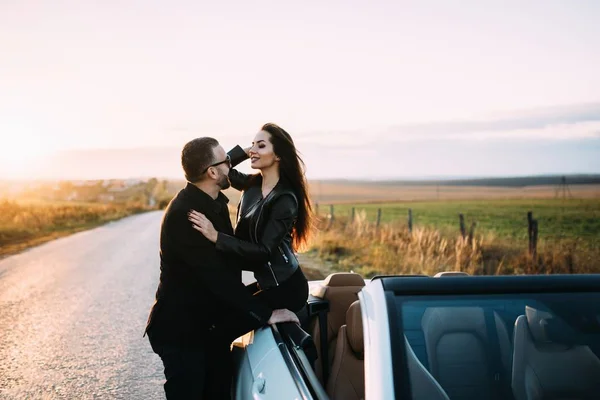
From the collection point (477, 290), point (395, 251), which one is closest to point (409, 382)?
point (477, 290)

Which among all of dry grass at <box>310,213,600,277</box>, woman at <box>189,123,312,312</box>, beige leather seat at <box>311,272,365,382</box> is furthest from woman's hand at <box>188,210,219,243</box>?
dry grass at <box>310,213,600,277</box>

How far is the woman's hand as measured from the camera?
3.71 metres

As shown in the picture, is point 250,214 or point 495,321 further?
point 250,214

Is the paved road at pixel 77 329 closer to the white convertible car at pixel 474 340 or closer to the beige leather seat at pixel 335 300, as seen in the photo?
the beige leather seat at pixel 335 300

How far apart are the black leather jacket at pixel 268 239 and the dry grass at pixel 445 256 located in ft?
28.2

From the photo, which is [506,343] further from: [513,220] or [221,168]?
[513,220]

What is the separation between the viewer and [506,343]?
316 centimetres

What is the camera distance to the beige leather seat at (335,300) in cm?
413

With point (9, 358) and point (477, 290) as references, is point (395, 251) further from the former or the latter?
point (477, 290)

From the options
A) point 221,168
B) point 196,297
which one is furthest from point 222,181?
point 196,297

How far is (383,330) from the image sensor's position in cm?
264

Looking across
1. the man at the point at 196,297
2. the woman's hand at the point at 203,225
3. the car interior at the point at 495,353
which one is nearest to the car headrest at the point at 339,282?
the man at the point at 196,297

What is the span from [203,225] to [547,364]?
71.4 inches

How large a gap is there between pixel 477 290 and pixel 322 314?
154 centimetres
